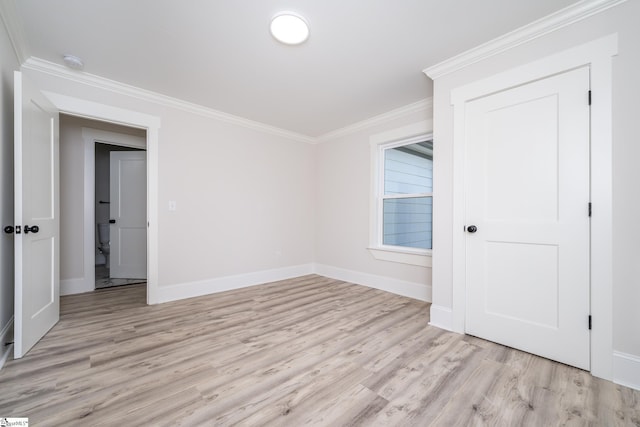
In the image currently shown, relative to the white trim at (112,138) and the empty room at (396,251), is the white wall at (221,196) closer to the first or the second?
the empty room at (396,251)

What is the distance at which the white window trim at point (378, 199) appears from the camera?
3.21 metres

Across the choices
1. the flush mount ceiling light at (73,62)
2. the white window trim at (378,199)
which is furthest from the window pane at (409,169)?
the flush mount ceiling light at (73,62)

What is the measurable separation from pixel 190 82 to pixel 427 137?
2.83 meters

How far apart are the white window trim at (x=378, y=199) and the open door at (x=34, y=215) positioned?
348 centimetres

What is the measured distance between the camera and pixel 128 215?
4297 millimetres

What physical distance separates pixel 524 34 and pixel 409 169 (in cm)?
183

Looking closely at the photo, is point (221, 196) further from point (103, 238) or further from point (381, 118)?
point (103, 238)

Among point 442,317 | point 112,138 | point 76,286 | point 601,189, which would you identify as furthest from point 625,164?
point 76,286

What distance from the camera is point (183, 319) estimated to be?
2570mm

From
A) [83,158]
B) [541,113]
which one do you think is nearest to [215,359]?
[541,113]

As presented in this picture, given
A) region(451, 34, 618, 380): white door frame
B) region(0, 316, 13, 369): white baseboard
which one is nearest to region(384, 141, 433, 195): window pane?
region(451, 34, 618, 380): white door frame

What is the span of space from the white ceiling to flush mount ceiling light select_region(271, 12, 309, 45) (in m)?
0.05

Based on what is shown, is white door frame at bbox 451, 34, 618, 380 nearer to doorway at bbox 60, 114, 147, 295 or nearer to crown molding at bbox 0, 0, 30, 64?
crown molding at bbox 0, 0, 30, 64

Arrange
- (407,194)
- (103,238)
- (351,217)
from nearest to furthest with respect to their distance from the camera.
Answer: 1. (407,194)
2. (351,217)
3. (103,238)
